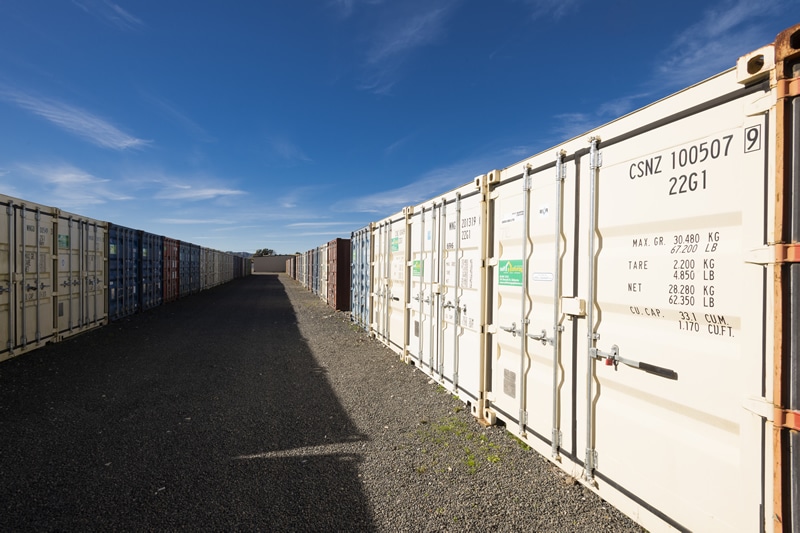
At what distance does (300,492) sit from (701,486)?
2951mm

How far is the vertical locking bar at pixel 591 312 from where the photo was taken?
330 centimetres

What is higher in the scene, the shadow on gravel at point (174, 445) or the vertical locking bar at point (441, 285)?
the vertical locking bar at point (441, 285)

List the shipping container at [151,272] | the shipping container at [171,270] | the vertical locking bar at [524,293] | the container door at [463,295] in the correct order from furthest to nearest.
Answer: the shipping container at [171,270] < the shipping container at [151,272] < the container door at [463,295] < the vertical locking bar at [524,293]

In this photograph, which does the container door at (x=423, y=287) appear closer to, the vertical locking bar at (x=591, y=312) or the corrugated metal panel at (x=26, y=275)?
the vertical locking bar at (x=591, y=312)

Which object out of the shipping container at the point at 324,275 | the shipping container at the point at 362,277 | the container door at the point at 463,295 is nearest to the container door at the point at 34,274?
the shipping container at the point at 362,277

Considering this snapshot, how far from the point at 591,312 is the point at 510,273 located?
128cm

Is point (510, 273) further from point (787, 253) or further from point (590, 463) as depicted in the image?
point (787, 253)

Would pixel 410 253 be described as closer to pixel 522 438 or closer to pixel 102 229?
pixel 522 438

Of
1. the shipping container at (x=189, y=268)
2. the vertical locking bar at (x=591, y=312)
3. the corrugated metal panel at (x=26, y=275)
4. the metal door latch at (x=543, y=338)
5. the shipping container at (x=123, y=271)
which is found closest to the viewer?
the vertical locking bar at (x=591, y=312)

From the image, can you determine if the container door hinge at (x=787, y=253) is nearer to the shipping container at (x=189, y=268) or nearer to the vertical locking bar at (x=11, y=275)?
the vertical locking bar at (x=11, y=275)

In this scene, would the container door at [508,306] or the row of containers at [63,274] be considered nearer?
the container door at [508,306]

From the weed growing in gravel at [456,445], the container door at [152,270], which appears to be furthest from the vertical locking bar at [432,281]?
the container door at [152,270]

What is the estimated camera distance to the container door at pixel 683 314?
230cm

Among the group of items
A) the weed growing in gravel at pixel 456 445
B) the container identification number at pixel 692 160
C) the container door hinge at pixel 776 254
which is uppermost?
the container identification number at pixel 692 160
